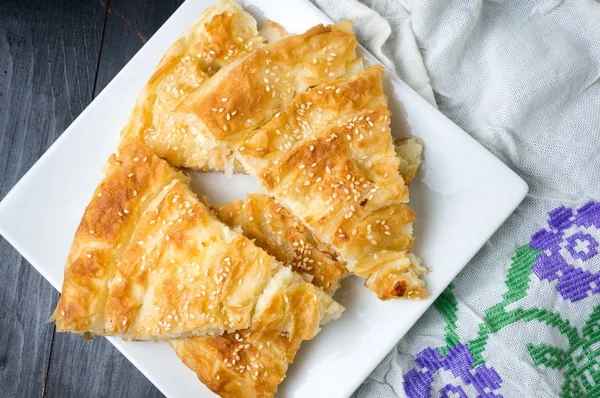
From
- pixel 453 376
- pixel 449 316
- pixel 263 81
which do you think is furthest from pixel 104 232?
pixel 453 376

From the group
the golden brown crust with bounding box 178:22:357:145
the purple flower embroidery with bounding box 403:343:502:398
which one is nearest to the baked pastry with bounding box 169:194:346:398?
the golden brown crust with bounding box 178:22:357:145

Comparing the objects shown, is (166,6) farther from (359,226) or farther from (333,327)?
(333,327)

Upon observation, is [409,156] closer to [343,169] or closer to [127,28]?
[343,169]

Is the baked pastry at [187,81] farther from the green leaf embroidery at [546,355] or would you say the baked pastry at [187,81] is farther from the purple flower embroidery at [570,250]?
the green leaf embroidery at [546,355]

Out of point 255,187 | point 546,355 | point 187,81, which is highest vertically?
point 187,81

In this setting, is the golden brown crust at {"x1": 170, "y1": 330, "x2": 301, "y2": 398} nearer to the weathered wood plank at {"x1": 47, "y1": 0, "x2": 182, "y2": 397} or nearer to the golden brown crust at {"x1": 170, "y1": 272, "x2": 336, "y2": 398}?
the golden brown crust at {"x1": 170, "y1": 272, "x2": 336, "y2": 398}

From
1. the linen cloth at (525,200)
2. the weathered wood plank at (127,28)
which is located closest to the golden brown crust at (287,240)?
the linen cloth at (525,200)
